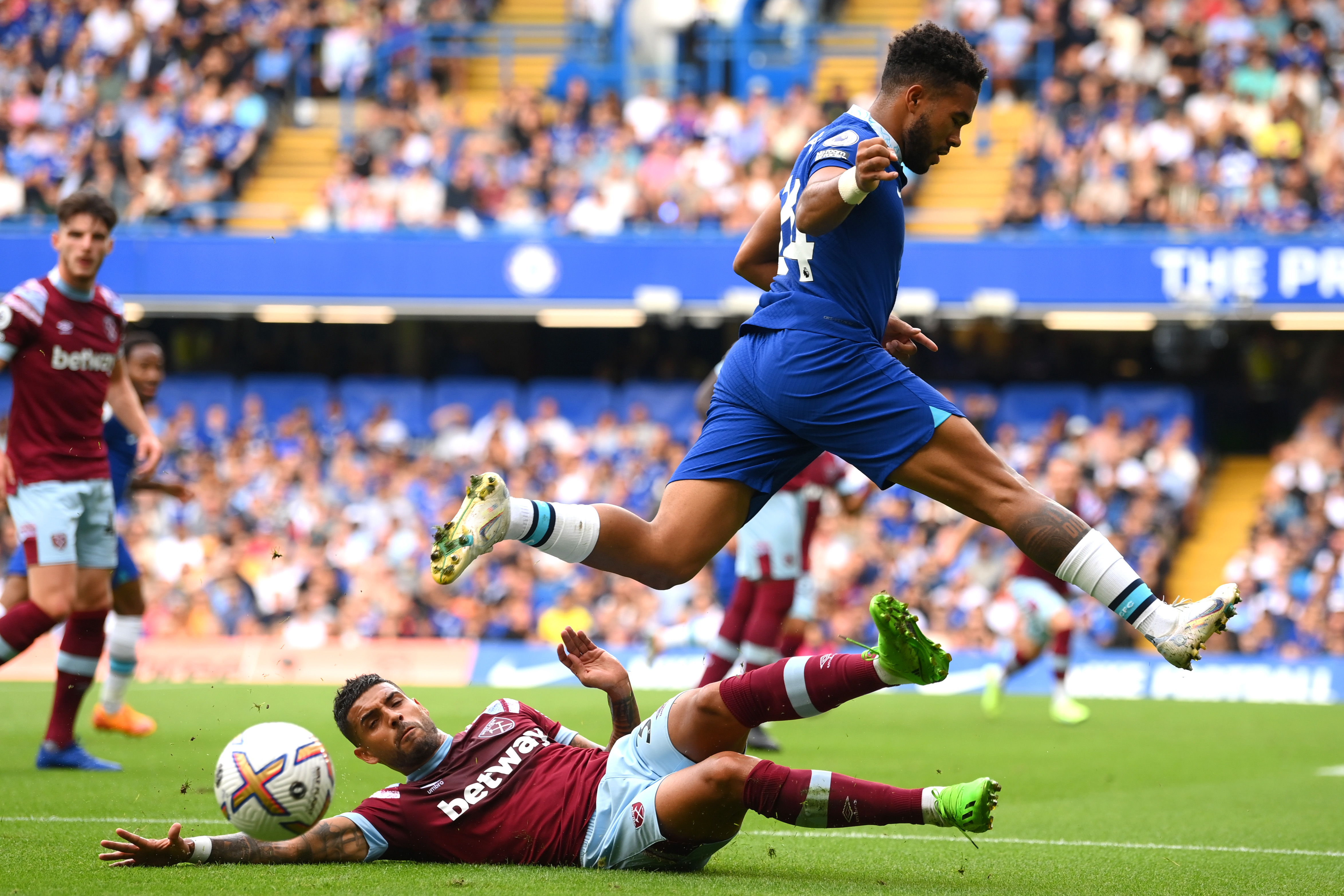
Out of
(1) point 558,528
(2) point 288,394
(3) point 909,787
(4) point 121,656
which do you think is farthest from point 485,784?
(2) point 288,394

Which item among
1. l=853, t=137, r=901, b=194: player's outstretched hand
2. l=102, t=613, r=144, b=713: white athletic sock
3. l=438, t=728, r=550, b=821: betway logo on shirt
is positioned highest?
l=853, t=137, r=901, b=194: player's outstretched hand

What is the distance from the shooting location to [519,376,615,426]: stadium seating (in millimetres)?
19578

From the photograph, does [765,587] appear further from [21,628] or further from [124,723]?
[21,628]

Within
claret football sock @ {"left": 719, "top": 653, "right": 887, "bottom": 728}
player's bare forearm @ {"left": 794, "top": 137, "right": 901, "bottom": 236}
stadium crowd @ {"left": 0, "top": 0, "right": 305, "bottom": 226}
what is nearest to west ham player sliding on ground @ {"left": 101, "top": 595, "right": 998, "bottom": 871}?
claret football sock @ {"left": 719, "top": 653, "right": 887, "bottom": 728}

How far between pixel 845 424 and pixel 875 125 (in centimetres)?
102

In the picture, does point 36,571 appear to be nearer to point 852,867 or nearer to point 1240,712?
point 852,867

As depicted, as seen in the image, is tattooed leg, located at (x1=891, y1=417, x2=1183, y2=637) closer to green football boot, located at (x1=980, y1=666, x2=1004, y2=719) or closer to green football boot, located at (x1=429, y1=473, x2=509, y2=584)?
green football boot, located at (x1=429, y1=473, x2=509, y2=584)

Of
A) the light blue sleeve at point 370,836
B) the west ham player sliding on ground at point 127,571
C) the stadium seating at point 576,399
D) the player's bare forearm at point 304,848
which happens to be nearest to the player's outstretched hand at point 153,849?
the player's bare forearm at point 304,848

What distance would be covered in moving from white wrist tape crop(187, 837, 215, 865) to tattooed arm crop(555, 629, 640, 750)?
48.6 inches

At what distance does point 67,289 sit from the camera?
23.5ft

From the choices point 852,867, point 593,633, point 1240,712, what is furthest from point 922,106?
Answer: point 593,633

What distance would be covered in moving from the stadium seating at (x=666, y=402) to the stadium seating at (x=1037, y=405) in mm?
3989

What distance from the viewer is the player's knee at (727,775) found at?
173 inches

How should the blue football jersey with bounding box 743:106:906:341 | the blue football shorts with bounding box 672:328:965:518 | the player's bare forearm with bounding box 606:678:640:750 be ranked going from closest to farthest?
the blue football shorts with bounding box 672:328:965:518 → the blue football jersey with bounding box 743:106:906:341 → the player's bare forearm with bounding box 606:678:640:750
